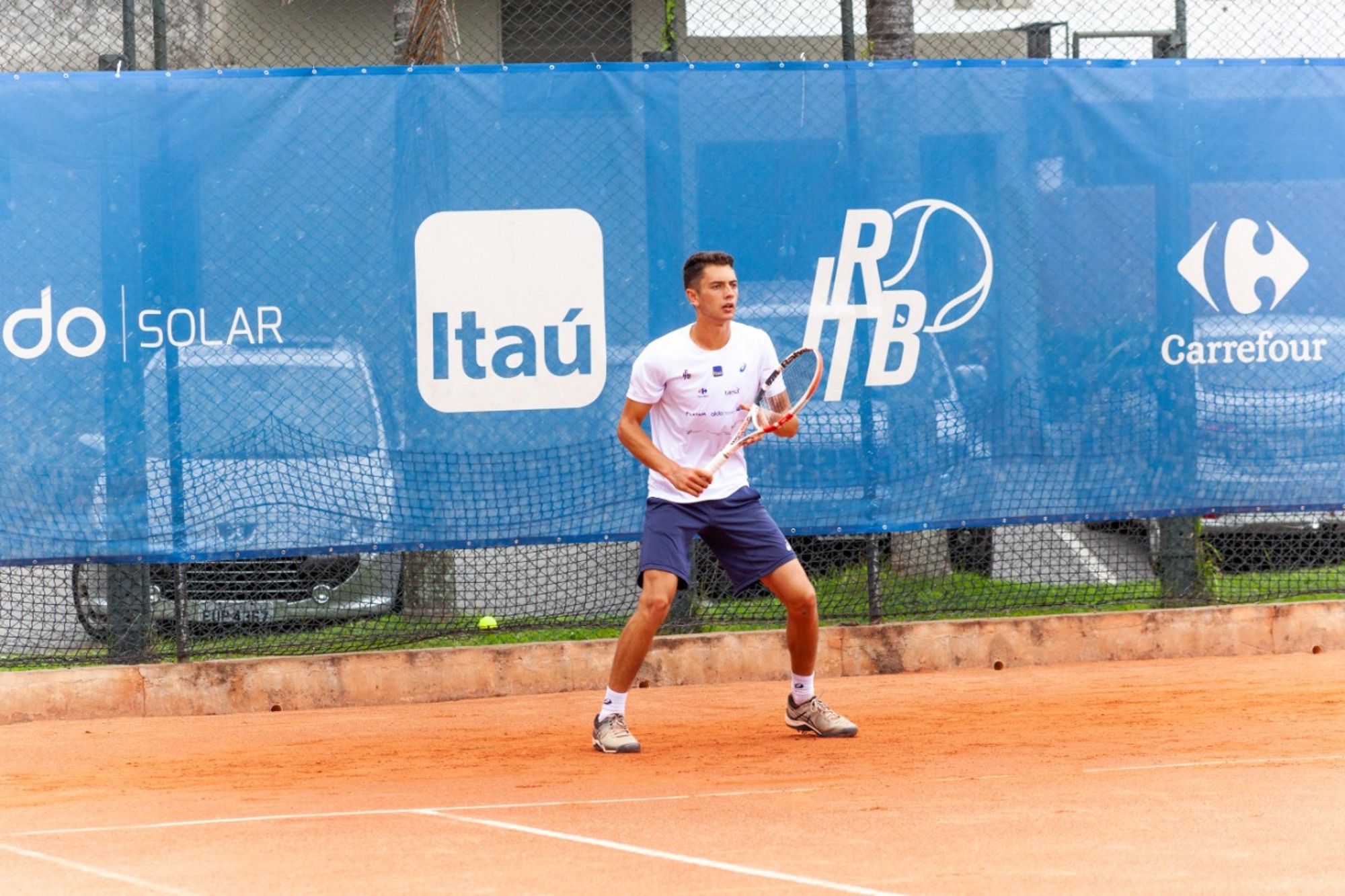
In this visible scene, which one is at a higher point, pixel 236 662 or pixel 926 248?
pixel 926 248

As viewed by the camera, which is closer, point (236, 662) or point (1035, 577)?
point (236, 662)

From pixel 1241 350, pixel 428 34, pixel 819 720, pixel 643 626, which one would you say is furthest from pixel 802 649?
pixel 428 34

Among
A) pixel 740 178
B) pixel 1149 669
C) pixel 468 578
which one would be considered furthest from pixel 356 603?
pixel 1149 669

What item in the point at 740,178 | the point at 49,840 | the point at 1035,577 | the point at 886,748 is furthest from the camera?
the point at 1035,577

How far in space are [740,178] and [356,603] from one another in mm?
2694

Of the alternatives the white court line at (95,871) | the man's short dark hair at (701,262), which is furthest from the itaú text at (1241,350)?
the white court line at (95,871)

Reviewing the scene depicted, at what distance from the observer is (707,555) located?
8.83 metres

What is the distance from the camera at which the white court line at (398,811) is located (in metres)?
5.52

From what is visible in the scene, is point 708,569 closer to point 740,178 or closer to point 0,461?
point 740,178

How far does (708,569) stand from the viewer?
350 inches

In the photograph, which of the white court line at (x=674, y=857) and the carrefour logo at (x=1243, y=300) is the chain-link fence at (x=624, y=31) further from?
the white court line at (x=674, y=857)

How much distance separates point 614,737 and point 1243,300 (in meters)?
4.13

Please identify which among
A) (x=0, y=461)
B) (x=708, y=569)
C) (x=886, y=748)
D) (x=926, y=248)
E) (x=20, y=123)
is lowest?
(x=886, y=748)

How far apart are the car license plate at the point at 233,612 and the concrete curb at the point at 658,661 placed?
254 millimetres
